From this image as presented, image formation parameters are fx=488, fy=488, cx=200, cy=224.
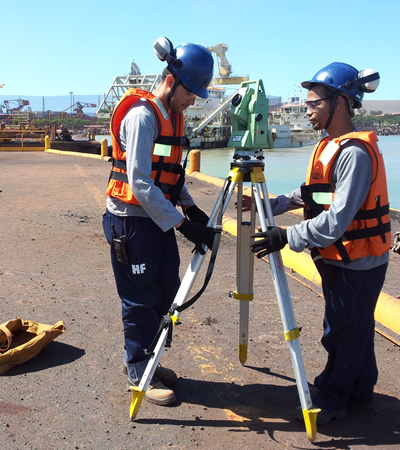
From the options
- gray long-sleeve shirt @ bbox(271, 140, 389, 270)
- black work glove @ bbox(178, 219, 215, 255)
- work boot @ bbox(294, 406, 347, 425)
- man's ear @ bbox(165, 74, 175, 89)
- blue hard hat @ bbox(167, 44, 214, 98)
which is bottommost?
work boot @ bbox(294, 406, 347, 425)

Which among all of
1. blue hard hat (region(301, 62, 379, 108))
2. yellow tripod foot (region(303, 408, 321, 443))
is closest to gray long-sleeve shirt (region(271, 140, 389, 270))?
blue hard hat (region(301, 62, 379, 108))

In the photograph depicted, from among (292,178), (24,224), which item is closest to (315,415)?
(24,224)

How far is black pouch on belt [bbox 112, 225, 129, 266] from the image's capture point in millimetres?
2877

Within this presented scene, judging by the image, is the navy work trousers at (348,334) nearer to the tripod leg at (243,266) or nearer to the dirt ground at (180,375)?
the dirt ground at (180,375)

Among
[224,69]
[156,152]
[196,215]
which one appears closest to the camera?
[156,152]

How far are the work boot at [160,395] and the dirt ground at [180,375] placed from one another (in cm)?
5

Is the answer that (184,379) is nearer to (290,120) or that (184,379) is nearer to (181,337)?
(181,337)

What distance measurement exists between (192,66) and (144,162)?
0.62 metres

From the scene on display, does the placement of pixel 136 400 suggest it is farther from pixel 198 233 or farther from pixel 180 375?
pixel 198 233

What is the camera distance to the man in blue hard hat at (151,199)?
2.67 meters

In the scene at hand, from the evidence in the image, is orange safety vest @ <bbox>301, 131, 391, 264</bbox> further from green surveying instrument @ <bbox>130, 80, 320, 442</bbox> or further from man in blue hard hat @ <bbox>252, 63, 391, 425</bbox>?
green surveying instrument @ <bbox>130, 80, 320, 442</bbox>

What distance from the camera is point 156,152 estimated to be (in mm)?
2811

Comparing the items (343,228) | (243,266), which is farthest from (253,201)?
(343,228)

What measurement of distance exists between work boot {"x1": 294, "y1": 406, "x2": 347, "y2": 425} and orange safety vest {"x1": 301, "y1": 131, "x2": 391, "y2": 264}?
891 mm
